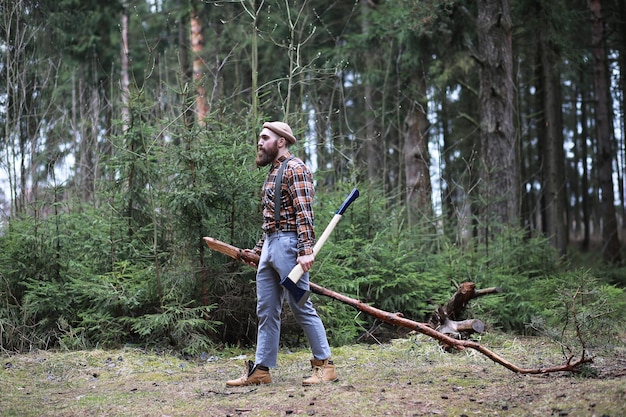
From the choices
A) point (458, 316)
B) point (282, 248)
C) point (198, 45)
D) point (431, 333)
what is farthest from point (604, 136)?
point (282, 248)

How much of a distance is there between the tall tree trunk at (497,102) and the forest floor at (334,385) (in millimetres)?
4798

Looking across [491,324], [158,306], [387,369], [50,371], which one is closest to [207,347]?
[158,306]

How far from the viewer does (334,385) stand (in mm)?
5527

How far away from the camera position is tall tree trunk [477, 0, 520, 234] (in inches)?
475

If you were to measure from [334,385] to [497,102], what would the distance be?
26.9ft

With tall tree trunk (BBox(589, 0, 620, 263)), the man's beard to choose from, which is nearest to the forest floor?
the man's beard

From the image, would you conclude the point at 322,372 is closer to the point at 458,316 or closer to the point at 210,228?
the point at 210,228

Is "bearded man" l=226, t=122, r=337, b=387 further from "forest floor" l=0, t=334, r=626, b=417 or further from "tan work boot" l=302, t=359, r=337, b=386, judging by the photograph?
"forest floor" l=0, t=334, r=626, b=417

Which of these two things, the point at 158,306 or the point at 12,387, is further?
the point at 158,306

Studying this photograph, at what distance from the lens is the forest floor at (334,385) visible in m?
4.68

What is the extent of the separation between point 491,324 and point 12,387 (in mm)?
5820

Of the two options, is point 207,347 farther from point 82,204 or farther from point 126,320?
point 82,204

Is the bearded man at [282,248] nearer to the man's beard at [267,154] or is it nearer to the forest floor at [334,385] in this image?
the man's beard at [267,154]

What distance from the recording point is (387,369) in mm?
6320
